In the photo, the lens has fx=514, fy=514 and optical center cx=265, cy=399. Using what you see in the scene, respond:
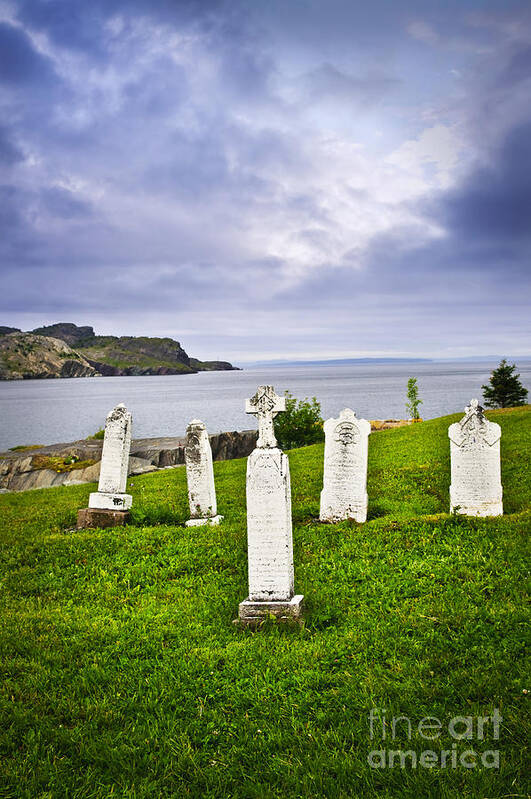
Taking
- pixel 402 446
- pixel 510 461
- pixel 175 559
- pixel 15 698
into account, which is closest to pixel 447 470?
pixel 510 461

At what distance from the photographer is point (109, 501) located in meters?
10.6

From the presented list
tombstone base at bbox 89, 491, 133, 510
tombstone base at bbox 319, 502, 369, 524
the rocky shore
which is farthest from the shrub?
tombstone base at bbox 319, 502, 369, 524

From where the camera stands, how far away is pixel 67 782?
11.5 feet

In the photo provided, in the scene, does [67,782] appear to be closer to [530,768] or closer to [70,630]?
[70,630]

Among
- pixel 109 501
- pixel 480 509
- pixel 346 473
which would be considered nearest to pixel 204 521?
pixel 109 501

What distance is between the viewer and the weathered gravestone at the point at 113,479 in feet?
34.5

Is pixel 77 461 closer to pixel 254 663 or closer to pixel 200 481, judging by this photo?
pixel 200 481

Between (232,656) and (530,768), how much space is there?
102 inches

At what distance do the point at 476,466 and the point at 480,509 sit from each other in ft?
2.52

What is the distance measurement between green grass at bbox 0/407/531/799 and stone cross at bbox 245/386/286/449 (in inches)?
75.7

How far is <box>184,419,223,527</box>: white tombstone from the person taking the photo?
1038 cm

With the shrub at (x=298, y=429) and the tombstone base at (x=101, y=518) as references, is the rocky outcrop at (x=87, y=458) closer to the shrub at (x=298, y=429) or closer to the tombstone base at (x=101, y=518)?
the shrub at (x=298, y=429)

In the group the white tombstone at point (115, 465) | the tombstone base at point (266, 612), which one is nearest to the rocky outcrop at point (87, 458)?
the white tombstone at point (115, 465)

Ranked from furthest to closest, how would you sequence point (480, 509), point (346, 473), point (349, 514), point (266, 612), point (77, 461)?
point (77, 461), point (346, 473), point (349, 514), point (480, 509), point (266, 612)
